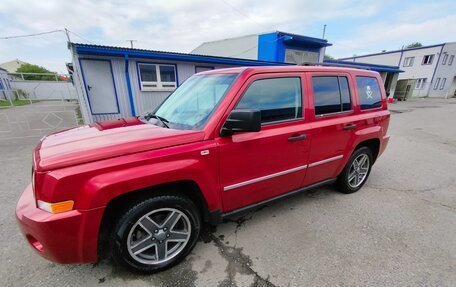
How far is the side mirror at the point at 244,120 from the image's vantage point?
6.16 feet

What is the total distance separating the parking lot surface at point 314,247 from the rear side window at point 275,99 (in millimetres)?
1434

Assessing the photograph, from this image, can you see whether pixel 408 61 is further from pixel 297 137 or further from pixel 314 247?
pixel 314 247

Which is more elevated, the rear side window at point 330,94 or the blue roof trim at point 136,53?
the blue roof trim at point 136,53

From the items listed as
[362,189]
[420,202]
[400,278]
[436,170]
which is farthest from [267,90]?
[436,170]

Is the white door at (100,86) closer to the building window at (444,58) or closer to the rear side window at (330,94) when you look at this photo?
the rear side window at (330,94)

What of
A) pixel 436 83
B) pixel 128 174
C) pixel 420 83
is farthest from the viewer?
pixel 420 83

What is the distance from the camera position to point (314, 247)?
7.97 ft

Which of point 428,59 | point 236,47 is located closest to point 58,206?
point 236,47

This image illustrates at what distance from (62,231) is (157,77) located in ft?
31.7

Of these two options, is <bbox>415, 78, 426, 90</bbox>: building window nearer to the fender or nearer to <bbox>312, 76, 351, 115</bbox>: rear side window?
<bbox>312, 76, 351, 115</bbox>: rear side window

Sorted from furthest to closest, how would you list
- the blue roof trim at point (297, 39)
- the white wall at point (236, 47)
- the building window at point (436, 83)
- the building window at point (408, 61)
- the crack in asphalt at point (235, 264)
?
the building window at point (408, 61)
the building window at point (436, 83)
the white wall at point (236, 47)
the blue roof trim at point (297, 39)
the crack in asphalt at point (235, 264)

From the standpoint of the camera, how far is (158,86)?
10352 mm

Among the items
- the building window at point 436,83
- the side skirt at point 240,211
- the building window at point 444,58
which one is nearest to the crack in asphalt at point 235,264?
the side skirt at point 240,211

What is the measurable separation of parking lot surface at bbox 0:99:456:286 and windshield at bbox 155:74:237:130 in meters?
1.44
